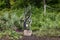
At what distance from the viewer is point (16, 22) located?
374 inches

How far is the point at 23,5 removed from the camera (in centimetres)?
1274

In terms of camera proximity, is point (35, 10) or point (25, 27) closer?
point (25, 27)

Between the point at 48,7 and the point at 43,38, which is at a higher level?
the point at 48,7

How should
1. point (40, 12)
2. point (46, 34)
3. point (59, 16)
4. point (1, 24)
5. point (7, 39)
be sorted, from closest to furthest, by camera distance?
point (7, 39), point (46, 34), point (1, 24), point (59, 16), point (40, 12)

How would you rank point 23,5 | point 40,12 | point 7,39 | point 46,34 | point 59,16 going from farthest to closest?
Answer: 1. point 23,5
2. point 40,12
3. point 59,16
4. point 46,34
5. point 7,39

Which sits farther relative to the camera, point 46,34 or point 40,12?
point 40,12

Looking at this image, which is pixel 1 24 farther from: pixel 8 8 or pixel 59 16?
pixel 8 8

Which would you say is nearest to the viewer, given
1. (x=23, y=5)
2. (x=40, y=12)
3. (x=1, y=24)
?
(x=1, y=24)

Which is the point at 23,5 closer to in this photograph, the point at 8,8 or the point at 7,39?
the point at 8,8

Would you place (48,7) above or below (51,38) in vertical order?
above

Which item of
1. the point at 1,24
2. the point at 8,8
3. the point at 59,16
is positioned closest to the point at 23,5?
the point at 8,8

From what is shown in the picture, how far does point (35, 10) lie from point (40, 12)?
Answer: 0.45 meters

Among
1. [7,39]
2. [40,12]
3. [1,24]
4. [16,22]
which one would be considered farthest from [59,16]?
[7,39]

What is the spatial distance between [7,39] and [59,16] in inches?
155
